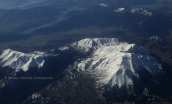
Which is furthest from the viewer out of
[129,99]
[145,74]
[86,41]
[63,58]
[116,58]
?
[86,41]

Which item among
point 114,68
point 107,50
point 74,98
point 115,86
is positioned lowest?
point 74,98

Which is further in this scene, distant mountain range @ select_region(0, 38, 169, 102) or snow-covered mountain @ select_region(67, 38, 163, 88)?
snow-covered mountain @ select_region(67, 38, 163, 88)

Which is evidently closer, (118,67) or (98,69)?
(118,67)

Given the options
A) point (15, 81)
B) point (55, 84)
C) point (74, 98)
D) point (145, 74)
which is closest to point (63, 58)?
point (55, 84)

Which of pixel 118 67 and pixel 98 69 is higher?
pixel 118 67

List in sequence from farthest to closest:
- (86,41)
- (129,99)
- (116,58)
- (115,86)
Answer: (86,41), (116,58), (115,86), (129,99)

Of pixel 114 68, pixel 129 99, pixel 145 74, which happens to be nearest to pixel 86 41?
pixel 114 68

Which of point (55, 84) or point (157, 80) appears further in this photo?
point (55, 84)

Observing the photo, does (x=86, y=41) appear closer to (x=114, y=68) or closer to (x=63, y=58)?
(x=63, y=58)

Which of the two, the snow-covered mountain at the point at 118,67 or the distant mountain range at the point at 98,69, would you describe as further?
the snow-covered mountain at the point at 118,67

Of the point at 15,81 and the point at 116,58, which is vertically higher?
the point at 116,58
